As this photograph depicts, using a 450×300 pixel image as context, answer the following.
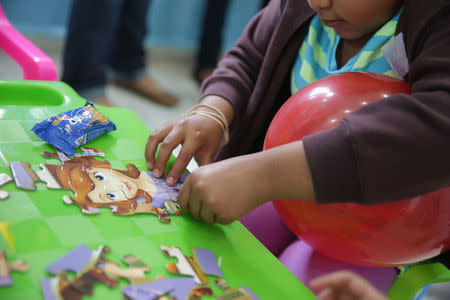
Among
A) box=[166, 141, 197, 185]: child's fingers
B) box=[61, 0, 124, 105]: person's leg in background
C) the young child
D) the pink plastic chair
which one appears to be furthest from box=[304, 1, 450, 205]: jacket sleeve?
box=[61, 0, 124, 105]: person's leg in background

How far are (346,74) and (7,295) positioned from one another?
450 mm

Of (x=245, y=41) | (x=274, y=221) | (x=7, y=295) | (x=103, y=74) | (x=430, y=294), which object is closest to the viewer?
(x=7, y=295)

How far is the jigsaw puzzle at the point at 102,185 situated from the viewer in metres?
0.53

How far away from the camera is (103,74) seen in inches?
61.9

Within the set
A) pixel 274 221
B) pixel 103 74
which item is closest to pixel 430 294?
pixel 274 221

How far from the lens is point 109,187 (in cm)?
56

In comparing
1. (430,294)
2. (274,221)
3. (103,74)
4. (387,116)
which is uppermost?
(387,116)

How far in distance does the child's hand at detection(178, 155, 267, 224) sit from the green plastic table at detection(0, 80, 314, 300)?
4cm

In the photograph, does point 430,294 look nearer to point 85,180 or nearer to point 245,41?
point 245,41

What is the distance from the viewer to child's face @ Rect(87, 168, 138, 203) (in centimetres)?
54

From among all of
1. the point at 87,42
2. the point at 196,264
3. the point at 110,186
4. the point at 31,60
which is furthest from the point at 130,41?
the point at 196,264

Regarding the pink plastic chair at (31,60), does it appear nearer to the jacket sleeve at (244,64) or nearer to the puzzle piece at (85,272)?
the jacket sleeve at (244,64)

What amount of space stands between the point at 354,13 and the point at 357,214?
0.26 metres

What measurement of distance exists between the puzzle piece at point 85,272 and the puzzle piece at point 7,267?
22mm
